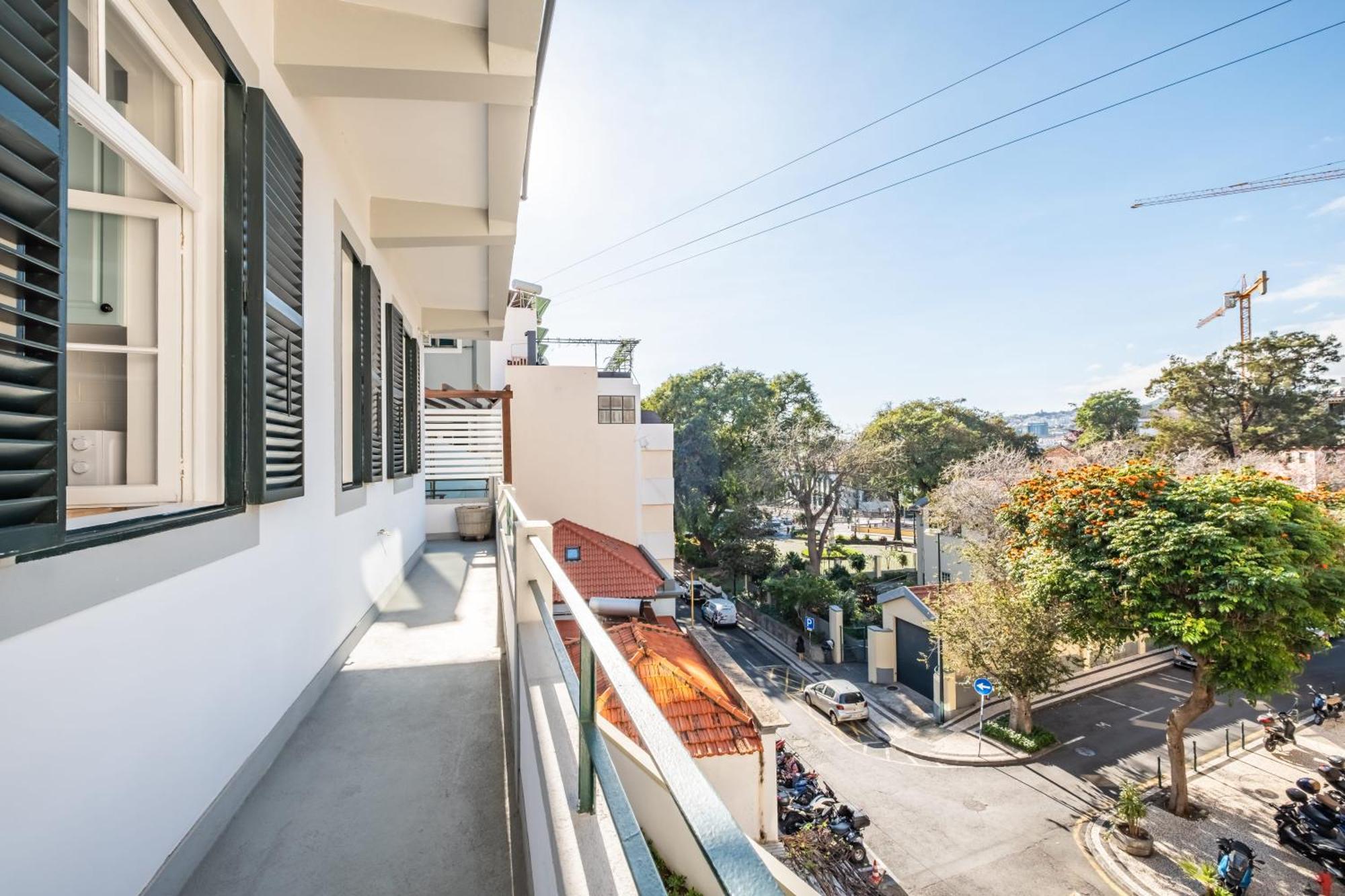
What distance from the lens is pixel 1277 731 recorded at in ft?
37.6

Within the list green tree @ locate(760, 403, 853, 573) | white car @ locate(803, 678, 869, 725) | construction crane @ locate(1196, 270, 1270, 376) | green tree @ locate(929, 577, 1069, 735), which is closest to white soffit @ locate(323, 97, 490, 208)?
green tree @ locate(929, 577, 1069, 735)

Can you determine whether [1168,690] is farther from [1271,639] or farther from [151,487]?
[151,487]

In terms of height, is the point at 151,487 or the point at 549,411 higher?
the point at 549,411

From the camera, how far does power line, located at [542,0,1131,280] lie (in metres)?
12.9

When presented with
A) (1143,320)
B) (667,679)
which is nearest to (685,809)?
(667,679)

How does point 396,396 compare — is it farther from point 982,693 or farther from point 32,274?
point 982,693

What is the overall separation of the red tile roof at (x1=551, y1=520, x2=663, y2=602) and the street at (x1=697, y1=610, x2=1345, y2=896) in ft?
15.2

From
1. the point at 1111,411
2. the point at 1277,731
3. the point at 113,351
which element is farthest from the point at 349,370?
the point at 1111,411

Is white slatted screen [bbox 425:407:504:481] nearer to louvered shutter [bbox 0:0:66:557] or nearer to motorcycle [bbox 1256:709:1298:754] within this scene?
louvered shutter [bbox 0:0:66:557]

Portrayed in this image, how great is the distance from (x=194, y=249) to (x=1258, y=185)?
60.1 meters

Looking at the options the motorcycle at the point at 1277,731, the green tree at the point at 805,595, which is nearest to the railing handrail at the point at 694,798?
the motorcycle at the point at 1277,731

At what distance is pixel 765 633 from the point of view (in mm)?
19609

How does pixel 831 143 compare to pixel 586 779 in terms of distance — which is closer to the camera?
pixel 586 779

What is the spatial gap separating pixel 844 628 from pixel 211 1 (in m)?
19.3
